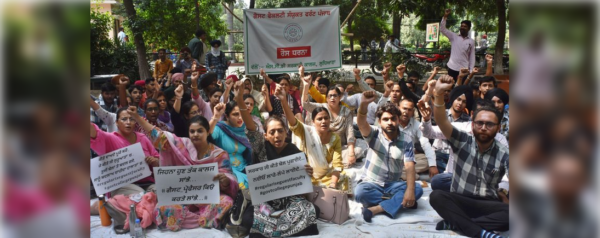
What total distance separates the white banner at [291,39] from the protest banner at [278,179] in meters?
2.95

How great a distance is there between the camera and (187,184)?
3.85m

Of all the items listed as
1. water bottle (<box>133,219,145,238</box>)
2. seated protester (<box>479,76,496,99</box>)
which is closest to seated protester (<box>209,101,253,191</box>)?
water bottle (<box>133,219,145,238</box>)

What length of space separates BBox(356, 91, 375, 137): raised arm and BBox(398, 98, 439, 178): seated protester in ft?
2.25

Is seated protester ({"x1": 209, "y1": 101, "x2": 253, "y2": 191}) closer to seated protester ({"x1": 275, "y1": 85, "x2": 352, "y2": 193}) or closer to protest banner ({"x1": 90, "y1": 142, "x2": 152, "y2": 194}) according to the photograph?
seated protester ({"x1": 275, "y1": 85, "x2": 352, "y2": 193})

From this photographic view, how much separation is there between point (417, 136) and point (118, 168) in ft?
9.20

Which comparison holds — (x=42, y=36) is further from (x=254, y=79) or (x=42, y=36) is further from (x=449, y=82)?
(x=254, y=79)

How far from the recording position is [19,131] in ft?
1.80

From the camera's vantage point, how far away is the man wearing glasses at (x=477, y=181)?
3.56 meters

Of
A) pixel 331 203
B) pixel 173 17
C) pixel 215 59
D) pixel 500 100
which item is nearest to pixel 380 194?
pixel 331 203

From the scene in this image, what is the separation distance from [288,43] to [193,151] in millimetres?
3190

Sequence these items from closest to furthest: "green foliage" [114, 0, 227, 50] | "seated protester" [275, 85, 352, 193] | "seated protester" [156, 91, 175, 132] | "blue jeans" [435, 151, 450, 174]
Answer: "seated protester" [275, 85, 352, 193]
"blue jeans" [435, 151, 450, 174]
"seated protester" [156, 91, 175, 132]
"green foliage" [114, 0, 227, 50]

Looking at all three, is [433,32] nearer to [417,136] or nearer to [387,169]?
[417,136]

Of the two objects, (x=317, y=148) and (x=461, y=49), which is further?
(x=461, y=49)

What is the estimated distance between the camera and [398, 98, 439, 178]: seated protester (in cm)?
485
